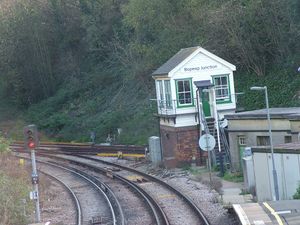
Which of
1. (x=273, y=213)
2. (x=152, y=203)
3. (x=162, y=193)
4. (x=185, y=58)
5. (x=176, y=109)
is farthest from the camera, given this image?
(x=176, y=109)

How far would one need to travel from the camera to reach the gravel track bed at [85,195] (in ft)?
79.9

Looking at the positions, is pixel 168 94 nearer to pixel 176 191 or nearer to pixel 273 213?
pixel 176 191

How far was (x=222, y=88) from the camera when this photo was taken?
36.0 meters

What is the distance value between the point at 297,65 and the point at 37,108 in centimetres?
3458

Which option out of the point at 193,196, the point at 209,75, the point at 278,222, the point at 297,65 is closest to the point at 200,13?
the point at 297,65

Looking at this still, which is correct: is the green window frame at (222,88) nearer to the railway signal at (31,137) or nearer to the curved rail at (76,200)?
the curved rail at (76,200)

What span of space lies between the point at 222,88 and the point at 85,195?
34.1 feet

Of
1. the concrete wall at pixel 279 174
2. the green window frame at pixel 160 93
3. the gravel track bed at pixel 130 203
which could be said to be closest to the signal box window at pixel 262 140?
the gravel track bed at pixel 130 203

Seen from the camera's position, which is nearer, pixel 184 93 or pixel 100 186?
pixel 100 186

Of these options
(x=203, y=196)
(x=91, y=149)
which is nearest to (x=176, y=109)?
(x=203, y=196)

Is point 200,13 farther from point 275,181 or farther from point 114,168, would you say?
point 275,181

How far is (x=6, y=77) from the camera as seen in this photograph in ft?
241

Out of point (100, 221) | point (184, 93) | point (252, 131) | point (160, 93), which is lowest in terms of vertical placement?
point (100, 221)

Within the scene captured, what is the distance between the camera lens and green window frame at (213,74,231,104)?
35.8 metres
